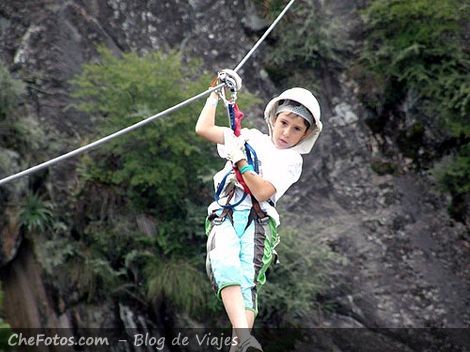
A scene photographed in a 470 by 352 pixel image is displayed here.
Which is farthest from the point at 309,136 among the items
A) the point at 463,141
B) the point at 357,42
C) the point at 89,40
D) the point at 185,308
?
the point at 357,42

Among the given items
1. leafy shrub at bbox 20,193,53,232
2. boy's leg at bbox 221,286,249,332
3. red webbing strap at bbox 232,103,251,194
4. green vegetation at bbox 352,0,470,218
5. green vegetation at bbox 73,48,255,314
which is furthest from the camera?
green vegetation at bbox 352,0,470,218

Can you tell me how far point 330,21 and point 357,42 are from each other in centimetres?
56

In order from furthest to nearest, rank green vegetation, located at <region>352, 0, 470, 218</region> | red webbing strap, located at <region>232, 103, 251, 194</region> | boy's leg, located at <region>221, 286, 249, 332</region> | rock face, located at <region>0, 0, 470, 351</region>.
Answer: green vegetation, located at <region>352, 0, 470, 218</region>, rock face, located at <region>0, 0, 470, 351</region>, red webbing strap, located at <region>232, 103, 251, 194</region>, boy's leg, located at <region>221, 286, 249, 332</region>

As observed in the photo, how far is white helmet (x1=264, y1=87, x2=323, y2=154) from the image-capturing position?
10.4 feet

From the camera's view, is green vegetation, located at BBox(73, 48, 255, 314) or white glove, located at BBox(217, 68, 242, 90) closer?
white glove, located at BBox(217, 68, 242, 90)

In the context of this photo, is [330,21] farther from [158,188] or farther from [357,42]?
[158,188]

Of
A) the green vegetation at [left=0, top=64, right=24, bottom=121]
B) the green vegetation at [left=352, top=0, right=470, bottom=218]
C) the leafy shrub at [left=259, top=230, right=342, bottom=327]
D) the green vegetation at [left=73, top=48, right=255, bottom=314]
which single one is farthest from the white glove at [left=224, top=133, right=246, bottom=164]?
the green vegetation at [left=352, top=0, right=470, bottom=218]

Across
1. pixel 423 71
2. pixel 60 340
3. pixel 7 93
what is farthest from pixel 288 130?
pixel 423 71

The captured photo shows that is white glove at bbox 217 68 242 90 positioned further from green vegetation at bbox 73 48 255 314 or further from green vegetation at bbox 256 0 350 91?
green vegetation at bbox 256 0 350 91

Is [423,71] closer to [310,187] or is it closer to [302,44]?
[302,44]

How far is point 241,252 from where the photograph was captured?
317 centimetres

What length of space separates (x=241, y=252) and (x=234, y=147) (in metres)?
Result: 0.47

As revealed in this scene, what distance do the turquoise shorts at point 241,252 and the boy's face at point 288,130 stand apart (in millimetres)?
350

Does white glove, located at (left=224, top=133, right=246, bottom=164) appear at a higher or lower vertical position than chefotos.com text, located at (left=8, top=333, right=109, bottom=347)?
higher
